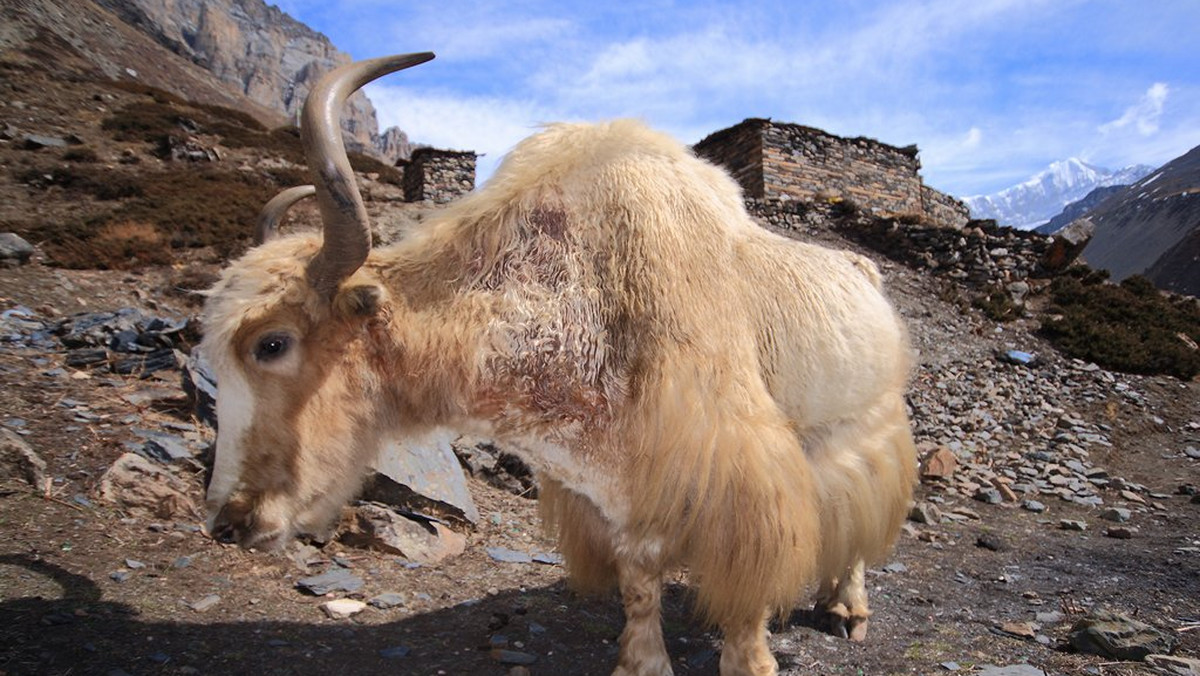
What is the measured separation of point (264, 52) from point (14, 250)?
4019 inches

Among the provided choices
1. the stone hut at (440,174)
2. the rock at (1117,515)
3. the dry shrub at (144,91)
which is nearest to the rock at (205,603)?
the rock at (1117,515)

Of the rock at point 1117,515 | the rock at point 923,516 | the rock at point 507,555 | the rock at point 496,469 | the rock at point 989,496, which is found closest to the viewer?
the rock at point 507,555

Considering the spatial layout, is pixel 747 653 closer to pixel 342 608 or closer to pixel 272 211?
pixel 342 608

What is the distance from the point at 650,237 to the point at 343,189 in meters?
1.09

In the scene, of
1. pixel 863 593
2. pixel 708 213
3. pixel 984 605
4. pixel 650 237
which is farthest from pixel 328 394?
pixel 984 605

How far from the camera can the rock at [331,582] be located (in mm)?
3383

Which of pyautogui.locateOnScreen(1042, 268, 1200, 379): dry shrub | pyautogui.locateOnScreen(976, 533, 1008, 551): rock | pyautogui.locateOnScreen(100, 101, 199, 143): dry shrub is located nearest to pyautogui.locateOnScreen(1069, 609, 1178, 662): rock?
pyautogui.locateOnScreen(976, 533, 1008, 551): rock

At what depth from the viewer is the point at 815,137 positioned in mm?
18594

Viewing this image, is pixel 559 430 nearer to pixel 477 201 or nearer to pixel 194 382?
pixel 477 201

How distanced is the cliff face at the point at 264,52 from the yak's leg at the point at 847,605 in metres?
79.4

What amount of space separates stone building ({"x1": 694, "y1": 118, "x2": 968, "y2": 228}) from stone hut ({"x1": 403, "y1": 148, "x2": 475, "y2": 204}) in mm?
7254

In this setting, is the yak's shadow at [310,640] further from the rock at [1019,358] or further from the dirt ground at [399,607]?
the rock at [1019,358]

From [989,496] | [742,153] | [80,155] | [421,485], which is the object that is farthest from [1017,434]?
[80,155]

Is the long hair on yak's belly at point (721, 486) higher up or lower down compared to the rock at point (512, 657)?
higher up
